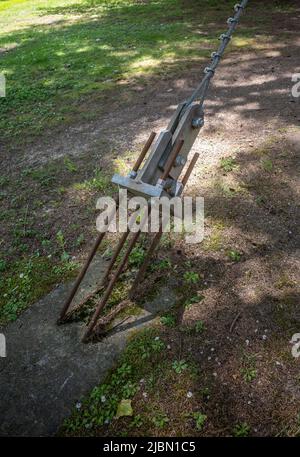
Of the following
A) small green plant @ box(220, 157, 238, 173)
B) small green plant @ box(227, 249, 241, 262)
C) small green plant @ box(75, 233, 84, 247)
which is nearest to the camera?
small green plant @ box(227, 249, 241, 262)

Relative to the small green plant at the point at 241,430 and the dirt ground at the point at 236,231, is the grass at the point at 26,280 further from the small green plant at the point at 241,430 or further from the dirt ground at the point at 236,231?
the small green plant at the point at 241,430

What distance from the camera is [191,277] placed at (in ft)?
13.3

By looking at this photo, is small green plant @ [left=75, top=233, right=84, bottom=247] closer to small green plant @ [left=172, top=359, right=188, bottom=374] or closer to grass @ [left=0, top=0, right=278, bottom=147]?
small green plant @ [left=172, top=359, right=188, bottom=374]

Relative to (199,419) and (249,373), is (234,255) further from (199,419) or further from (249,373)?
(199,419)

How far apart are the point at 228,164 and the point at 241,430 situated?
3773 mm

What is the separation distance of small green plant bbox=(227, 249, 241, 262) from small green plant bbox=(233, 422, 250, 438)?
175 cm

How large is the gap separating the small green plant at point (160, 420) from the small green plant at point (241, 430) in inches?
19.5

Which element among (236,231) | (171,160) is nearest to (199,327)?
(236,231)

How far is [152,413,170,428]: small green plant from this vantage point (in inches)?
115

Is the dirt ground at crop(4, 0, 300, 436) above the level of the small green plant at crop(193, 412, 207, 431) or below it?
above

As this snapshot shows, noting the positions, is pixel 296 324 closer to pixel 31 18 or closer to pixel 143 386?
pixel 143 386

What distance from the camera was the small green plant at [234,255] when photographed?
4.22 m

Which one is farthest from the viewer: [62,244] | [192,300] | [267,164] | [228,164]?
[228,164]

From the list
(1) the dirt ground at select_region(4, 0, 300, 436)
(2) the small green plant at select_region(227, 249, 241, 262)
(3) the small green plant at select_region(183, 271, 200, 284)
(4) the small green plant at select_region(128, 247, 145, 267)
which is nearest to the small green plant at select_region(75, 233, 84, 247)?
(1) the dirt ground at select_region(4, 0, 300, 436)
